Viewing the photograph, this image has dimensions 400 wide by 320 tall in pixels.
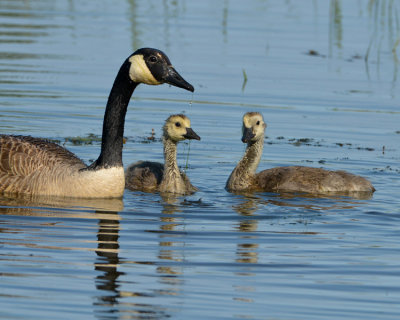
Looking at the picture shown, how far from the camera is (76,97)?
18.6 meters

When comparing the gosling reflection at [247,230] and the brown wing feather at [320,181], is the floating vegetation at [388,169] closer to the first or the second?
the brown wing feather at [320,181]

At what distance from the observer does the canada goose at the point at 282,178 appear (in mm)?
13469

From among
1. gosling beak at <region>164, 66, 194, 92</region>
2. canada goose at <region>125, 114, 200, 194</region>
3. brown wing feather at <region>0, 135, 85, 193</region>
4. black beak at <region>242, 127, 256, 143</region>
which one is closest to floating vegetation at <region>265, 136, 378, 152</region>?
black beak at <region>242, 127, 256, 143</region>

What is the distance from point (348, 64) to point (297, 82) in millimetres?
2614

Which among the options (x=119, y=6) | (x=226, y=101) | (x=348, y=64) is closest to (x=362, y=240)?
(x=226, y=101)

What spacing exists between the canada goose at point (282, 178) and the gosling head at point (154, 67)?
6.70ft

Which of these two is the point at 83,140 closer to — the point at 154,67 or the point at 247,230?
the point at 154,67

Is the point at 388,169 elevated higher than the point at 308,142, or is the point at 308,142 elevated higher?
the point at 308,142

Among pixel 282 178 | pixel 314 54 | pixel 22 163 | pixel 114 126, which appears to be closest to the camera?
pixel 22 163

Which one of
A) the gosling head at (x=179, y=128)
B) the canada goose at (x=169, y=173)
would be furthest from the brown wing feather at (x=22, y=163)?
the gosling head at (x=179, y=128)

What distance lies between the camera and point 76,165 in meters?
12.5

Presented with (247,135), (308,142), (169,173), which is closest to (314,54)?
(308,142)

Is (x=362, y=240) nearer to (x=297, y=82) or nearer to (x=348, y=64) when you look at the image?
(x=297, y=82)

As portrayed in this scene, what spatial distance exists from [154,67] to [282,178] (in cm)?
278
